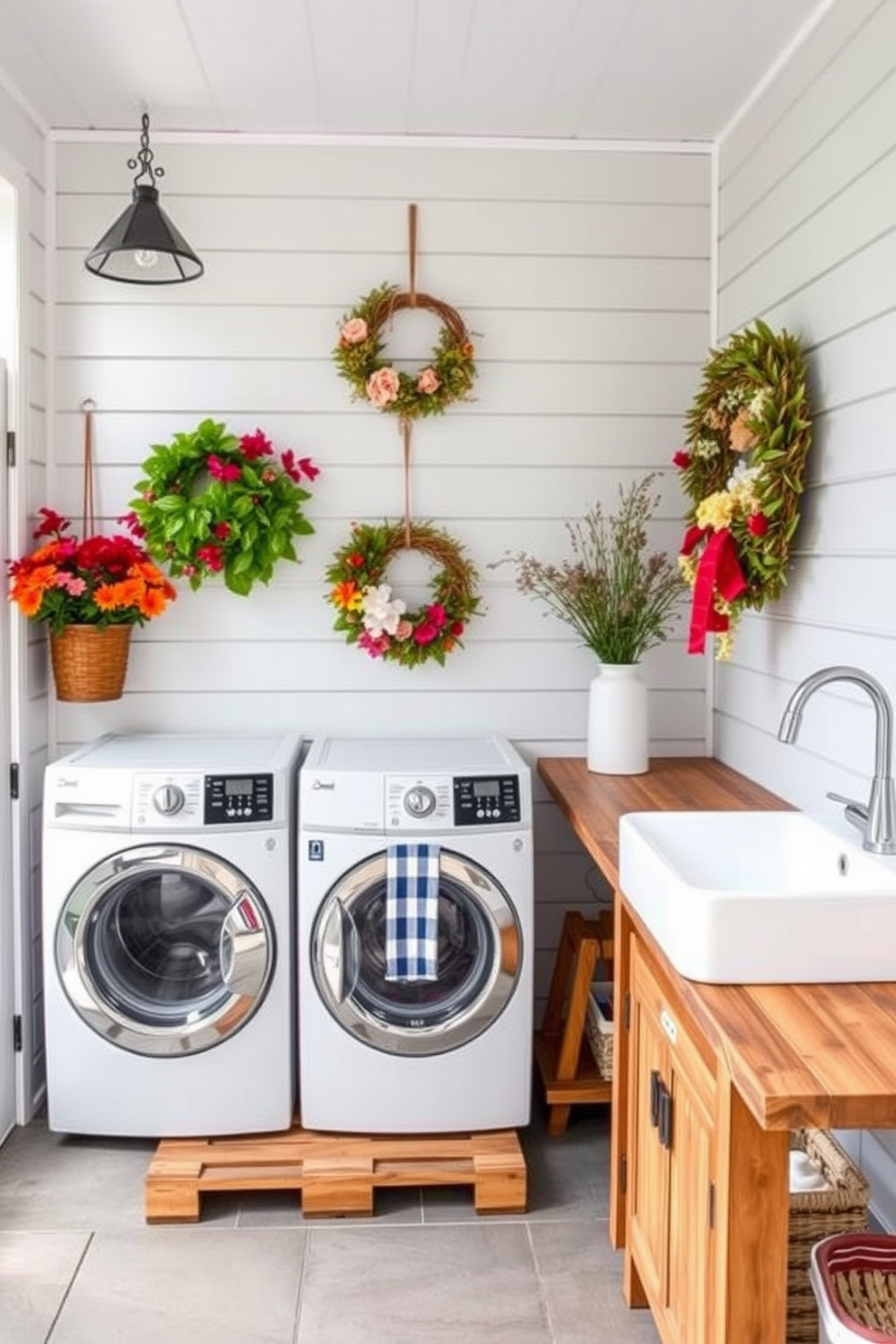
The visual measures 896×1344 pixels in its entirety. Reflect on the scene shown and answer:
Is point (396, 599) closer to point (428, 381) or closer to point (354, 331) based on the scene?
point (428, 381)

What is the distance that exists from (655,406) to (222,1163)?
2.36 metres

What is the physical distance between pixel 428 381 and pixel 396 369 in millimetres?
140

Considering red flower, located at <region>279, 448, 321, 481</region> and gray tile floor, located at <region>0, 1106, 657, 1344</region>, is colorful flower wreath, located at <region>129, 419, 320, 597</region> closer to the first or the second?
red flower, located at <region>279, 448, 321, 481</region>

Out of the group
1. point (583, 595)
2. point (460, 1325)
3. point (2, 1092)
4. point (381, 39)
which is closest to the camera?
point (460, 1325)

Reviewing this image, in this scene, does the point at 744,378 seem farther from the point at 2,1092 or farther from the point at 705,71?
the point at 2,1092

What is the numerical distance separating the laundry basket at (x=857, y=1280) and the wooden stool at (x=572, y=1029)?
4.20ft

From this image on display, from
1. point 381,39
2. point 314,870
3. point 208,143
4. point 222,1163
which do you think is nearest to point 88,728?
point 314,870

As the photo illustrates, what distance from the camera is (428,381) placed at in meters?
3.37

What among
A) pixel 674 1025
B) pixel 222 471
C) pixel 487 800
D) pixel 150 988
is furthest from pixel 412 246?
pixel 674 1025

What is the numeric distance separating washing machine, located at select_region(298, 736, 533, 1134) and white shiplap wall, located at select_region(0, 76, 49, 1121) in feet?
2.63

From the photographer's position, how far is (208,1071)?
2.97m

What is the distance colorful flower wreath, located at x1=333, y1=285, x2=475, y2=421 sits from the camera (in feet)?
11.0

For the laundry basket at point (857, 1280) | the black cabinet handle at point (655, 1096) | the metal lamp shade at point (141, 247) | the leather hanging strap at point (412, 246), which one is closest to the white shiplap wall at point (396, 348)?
the leather hanging strap at point (412, 246)

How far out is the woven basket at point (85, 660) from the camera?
3195 millimetres
